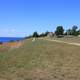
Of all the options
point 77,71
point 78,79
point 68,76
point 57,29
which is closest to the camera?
point 78,79

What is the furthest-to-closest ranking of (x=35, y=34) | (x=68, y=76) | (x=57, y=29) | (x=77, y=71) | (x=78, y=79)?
(x=35, y=34) < (x=57, y=29) < (x=77, y=71) < (x=68, y=76) < (x=78, y=79)

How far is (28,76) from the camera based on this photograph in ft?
51.5

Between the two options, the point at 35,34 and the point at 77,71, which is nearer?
the point at 77,71

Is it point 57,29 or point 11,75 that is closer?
point 11,75

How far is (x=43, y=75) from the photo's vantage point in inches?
626

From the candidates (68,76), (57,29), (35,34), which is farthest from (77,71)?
(35,34)

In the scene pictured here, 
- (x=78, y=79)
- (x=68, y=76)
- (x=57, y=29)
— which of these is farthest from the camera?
(x=57, y=29)

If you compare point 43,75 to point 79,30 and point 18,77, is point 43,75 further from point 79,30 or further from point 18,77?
point 79,30

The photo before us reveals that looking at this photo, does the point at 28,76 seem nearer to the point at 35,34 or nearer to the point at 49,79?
the point at 49,79

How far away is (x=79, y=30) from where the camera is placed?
177m

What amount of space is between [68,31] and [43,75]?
165 meters

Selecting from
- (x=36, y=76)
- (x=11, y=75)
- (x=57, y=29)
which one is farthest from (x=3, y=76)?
(x=57, y=29)

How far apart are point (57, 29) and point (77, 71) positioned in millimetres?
157511

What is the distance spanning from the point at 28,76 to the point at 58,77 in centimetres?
159
